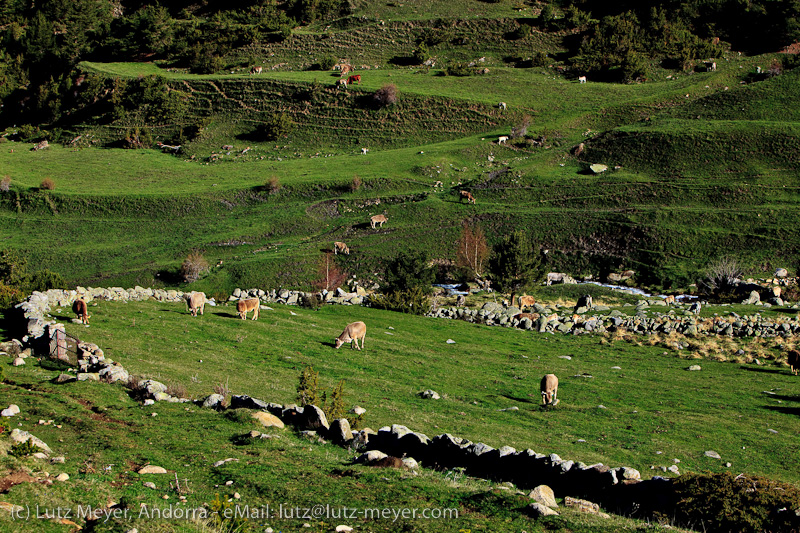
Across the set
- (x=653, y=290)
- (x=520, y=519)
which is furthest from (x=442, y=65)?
(x=520, y=519)

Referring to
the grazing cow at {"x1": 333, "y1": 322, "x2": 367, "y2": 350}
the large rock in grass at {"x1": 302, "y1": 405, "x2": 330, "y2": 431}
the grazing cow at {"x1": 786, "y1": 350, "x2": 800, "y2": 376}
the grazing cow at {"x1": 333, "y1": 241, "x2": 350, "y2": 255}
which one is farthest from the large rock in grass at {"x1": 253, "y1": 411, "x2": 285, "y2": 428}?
the grazing cow at {"x1": 333, "y1": 241, "x2": 350, "y2": 255}

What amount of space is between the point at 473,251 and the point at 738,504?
5612cm

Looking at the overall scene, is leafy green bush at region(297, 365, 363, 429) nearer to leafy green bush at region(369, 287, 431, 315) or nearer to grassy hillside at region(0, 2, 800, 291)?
leafy green bush at region(369, 287, 431, 315)

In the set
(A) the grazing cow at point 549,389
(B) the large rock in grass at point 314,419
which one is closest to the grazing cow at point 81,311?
(B) the large rock in grass at point 314,419

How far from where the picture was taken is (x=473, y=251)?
6719 centimetres

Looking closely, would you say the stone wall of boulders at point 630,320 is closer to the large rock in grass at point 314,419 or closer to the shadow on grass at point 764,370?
the shadow on grass at point 764,370

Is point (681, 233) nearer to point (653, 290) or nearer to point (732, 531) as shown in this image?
point (653, 290)

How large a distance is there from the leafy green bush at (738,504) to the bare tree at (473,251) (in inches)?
2006

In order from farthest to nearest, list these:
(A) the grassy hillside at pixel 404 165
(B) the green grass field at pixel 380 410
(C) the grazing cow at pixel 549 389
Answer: (A) the grassy hillside at pixel 404 165 → (C) the grazing cow at pixel 549 389 → (B) the green grass field at pixel 380 410

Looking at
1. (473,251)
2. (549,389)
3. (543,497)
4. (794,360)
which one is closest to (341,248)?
(473,251)

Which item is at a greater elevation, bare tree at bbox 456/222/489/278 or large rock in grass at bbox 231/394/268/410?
large rock in grass at bbox 231/394/268/410

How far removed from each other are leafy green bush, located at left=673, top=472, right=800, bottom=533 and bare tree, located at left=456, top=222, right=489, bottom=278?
51.0 metres

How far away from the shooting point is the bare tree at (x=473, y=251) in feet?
214

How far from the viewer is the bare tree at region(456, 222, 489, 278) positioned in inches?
2569
